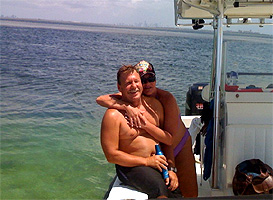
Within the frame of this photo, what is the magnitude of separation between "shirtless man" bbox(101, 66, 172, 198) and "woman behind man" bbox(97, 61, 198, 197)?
0.06m

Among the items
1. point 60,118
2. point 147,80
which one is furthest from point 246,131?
point 60,118

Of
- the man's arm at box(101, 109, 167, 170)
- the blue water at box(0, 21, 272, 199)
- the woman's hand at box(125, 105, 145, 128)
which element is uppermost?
the woman's hand at box(125, 105, 145, 128)

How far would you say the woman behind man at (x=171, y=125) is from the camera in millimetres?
2400

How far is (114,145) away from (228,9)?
6.38 ft

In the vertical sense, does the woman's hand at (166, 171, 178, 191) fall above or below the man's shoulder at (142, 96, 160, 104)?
below

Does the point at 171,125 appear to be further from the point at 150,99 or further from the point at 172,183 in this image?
the point at 172,183

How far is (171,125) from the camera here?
2502 millimetres

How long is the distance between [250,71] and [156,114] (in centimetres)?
118

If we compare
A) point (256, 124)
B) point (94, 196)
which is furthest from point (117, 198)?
point (94, 196)

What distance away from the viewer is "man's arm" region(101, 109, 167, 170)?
7.53ft

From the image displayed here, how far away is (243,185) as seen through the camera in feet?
8.28

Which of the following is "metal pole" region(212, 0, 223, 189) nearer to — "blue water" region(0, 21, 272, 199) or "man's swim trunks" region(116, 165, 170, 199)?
"blue water" region(0, 21, 272, 199)

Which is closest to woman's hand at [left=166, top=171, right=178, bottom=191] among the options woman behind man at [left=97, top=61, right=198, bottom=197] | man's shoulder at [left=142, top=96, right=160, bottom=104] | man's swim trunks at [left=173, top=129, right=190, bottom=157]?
woman behind man at [left=97, top=61, right=198, bottom=197]

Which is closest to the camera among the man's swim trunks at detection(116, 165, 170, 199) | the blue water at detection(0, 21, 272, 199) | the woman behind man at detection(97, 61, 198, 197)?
the man's swim trunks at detection(116, 165, 170, 199)
